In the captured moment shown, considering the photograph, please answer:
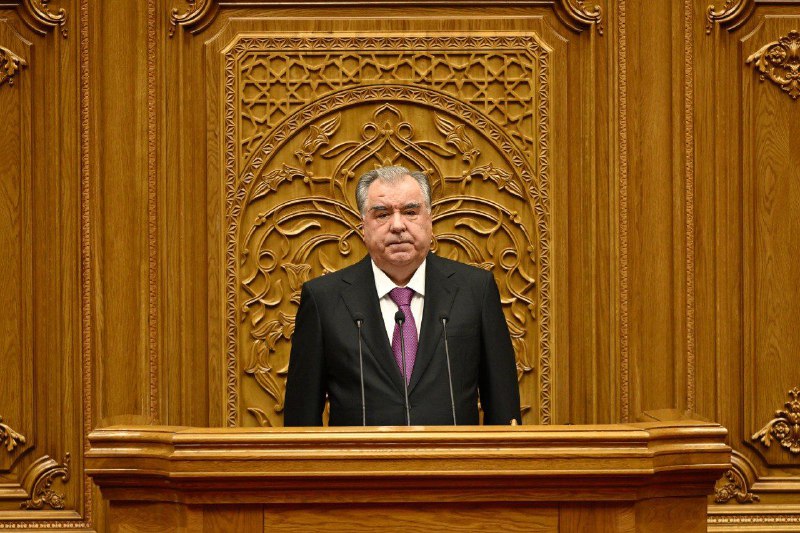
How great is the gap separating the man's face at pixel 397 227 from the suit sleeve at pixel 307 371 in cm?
23

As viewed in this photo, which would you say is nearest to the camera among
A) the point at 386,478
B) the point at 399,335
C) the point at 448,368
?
Result: the point at 386,478

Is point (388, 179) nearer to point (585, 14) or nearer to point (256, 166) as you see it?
point (256, 166)

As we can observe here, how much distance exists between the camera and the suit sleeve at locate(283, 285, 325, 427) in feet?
9.93

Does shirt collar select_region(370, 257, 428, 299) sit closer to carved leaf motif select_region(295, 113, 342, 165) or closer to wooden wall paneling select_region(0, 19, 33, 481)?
carved leaf motif select_region(295, 113, 342, 165)

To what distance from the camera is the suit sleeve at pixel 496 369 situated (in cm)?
305

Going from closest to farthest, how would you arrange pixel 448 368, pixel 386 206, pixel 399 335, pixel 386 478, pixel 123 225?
1. pixel 386 478
2. pixel 448 368
3. pixel 399 335
4. pixel 386 206
5. pixel 123 225

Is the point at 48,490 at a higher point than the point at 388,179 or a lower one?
lower

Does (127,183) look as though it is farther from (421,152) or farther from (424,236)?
(424,236)

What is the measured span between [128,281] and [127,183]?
34cm

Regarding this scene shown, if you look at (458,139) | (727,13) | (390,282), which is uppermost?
(727,13)

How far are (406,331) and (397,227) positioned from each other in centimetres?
28

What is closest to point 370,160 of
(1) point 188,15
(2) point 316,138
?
(2) point 316,138

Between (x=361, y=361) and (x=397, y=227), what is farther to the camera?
(x=397, y=227)

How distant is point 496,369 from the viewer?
3062 mm
